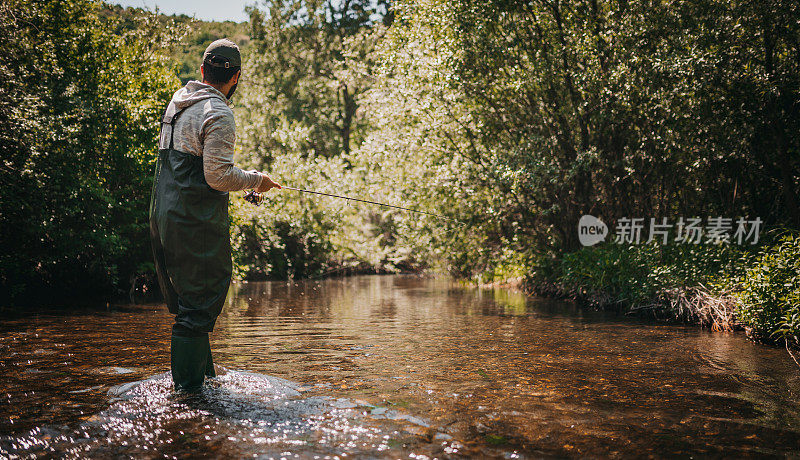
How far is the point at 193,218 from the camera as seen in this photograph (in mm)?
4043

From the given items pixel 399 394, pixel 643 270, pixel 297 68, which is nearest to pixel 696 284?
pixel 643 270

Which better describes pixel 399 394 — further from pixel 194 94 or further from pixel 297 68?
pixel 297 68

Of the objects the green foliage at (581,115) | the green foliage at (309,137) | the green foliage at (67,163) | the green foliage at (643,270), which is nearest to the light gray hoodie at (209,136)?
the green foliage at (643,270)

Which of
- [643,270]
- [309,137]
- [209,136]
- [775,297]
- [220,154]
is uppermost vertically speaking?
[309,137]

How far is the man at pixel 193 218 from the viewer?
4.02 m

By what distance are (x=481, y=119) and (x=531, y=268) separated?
3.97 metres

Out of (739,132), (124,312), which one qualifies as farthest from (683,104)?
(124,312)

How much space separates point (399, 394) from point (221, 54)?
2.66m

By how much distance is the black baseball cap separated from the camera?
4312 millimetres

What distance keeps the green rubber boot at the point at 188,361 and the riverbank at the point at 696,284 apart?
6511mm

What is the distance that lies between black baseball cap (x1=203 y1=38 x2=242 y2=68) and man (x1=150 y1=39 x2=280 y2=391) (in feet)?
0.75

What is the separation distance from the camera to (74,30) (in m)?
15.7

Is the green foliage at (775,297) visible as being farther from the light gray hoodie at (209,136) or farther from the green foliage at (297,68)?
the green foliage at (297,68)

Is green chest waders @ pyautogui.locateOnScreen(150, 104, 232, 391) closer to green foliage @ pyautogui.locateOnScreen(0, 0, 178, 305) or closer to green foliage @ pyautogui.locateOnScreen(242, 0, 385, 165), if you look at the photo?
A: green foliage @ pyautogui.locateOnScreen(0, 0, 178, 305)
